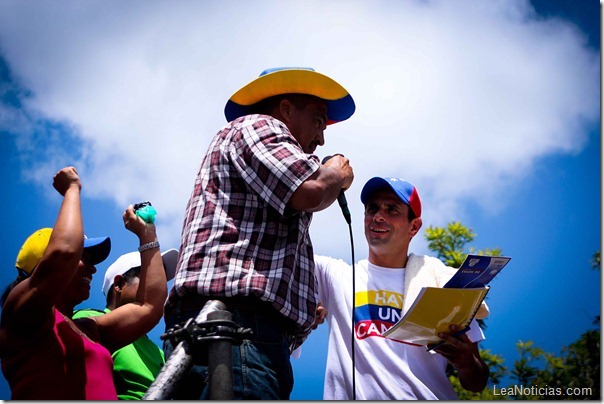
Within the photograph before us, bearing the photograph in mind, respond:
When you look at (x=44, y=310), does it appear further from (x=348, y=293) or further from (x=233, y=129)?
(x=348, y=293)

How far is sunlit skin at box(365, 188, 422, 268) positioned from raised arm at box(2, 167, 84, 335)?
140 cm

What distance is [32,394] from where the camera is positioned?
1.74 meters

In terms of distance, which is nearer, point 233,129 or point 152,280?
point 233,129

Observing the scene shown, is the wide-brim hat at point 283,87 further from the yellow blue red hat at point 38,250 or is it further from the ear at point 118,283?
the ear at point 118,283

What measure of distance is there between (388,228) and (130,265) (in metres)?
1.13

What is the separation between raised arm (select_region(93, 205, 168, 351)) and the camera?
2.12m

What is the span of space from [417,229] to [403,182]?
229 millimetres

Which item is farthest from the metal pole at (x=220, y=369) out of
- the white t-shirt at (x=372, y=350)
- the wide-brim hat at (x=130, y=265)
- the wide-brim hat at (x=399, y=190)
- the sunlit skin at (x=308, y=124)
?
the wide-brim hat at (x=399, y=190)

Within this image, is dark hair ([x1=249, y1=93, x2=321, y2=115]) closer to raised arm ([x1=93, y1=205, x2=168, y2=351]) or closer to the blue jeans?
raised arm ([x1=93, y1=205, x2=168, y2=351])

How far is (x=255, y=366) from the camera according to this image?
4.68 ft

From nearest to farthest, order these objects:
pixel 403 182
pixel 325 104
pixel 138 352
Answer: pixel 325 104 < pixel 138 352 < pixel 403 182

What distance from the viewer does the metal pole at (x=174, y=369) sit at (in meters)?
1.25

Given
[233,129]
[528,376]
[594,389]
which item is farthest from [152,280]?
[528,376]

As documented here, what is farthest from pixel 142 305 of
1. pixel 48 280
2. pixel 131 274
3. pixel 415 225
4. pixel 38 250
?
pixel 415 225
